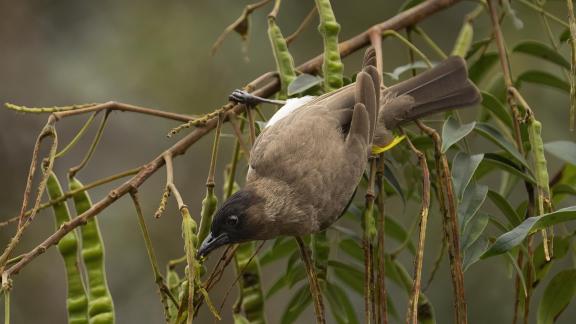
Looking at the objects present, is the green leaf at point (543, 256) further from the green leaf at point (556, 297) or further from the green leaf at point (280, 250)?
the green leaf at point (280, 250)

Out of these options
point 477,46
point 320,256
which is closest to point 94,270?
point 320,256

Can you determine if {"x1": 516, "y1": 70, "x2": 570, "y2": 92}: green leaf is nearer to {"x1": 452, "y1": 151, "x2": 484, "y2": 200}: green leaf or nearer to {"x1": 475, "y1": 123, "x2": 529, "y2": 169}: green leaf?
{"x1": 475, "y1": 123, "x2": 529, "y2": 169}: green leaf

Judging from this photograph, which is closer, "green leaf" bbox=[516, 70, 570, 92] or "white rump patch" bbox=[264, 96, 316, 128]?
"white rump patch" bbox=[264, 96, 316, 128]

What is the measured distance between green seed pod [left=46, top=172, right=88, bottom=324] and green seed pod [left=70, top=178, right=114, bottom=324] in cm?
2

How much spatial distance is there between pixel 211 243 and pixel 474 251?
2.00ft

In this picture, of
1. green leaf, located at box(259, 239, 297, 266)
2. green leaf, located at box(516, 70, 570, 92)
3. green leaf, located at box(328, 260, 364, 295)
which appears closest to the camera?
green leaf, located at box(328, 260, 364, 295)

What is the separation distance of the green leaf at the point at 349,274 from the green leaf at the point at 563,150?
62 cm

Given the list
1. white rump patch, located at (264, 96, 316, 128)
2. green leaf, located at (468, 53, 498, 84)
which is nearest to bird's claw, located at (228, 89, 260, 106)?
white rump patch, located at (264, 96, 316, 128)

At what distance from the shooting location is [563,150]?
7.58 ft

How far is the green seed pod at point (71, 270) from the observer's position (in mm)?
2006

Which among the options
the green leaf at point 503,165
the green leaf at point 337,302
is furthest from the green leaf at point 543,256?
the green leaf at point 337,302

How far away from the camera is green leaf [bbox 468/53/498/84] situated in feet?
9.57

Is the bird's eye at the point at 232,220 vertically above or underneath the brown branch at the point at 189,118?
underneath

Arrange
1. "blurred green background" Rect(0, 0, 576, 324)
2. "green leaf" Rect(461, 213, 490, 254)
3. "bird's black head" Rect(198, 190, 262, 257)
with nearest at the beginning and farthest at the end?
"green leaf" Rect(461, 213, 490, 254), "bird's black head" Rect(198, 190, 262, 257), "blurred green background" Rect(0, 0, 576, 324)
